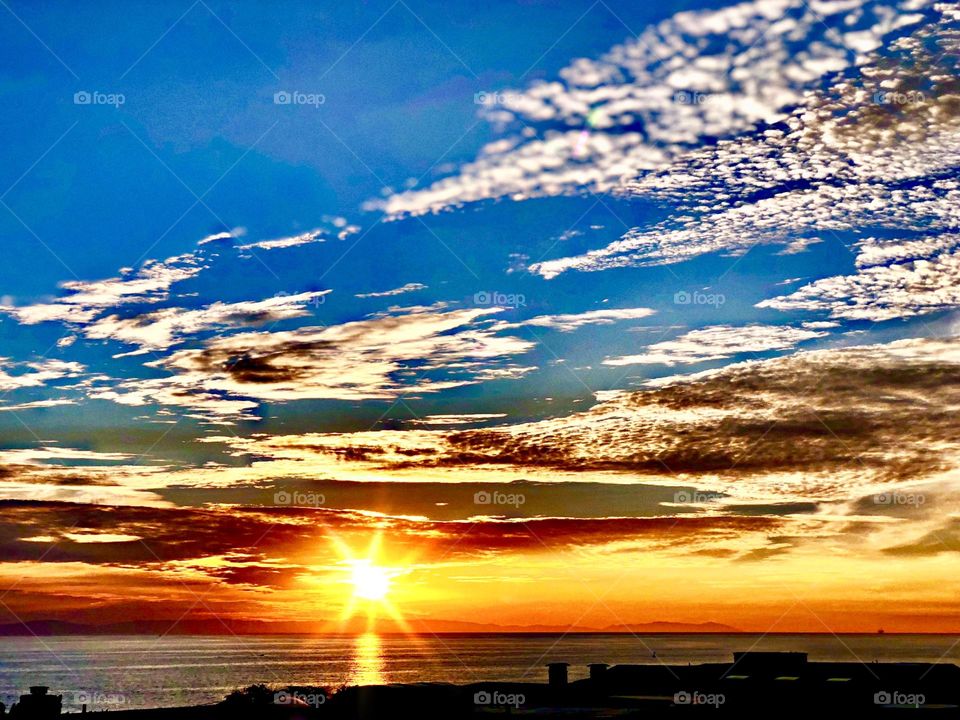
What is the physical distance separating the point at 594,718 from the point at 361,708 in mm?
8680

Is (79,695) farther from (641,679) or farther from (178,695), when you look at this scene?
(641,679)

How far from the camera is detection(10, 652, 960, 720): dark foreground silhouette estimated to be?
108 ft

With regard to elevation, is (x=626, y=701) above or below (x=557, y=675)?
below

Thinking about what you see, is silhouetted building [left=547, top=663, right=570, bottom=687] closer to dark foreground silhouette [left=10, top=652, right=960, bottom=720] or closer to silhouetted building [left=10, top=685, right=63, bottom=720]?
dark foreground silhouette [left=10, top=652, right=960, bottom=720]

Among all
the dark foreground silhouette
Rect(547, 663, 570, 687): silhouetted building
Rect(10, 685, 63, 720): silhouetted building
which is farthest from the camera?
Rect(547, 663, 570, 687): silhouetted building

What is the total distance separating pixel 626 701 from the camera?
39.7 m

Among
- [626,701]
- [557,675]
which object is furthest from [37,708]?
[626,701]

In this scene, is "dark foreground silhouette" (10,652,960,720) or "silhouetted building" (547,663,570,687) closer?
"dark foreground silhouette" (10,652,960,720)

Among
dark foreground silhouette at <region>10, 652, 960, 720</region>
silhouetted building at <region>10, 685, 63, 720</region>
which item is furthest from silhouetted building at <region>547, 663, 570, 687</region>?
silhouetted building at <region>10, 685, 63, 720</region>

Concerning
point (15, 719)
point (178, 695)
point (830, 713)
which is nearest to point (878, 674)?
point (830, 713)

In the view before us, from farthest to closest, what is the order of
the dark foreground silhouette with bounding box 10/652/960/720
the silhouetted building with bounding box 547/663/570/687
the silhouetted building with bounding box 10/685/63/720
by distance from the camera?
the silhouetted building with bounding box 547/663/570/687, the silhouetted building with bounding box 10/685/63/720, the dark foreground silhouette with bounding box 10/652/960/720

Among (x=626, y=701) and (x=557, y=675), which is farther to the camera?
(x=557, y=675)

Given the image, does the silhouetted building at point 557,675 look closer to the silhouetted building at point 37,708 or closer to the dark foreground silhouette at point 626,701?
the dark foreground silhouette at point 626,701

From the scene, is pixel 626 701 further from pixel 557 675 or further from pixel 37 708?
pixel 37 708
